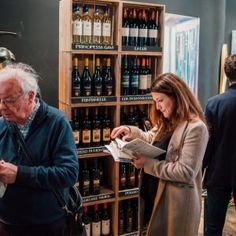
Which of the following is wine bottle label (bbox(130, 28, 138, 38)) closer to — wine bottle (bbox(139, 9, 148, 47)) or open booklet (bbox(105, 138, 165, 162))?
wine bottle (bbox(139, 9, 148, 47))

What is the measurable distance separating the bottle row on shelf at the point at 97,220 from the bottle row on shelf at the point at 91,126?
616 millimetres

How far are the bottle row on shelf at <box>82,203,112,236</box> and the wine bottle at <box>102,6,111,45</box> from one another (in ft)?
4.92

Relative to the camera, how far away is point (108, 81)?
3320 mm

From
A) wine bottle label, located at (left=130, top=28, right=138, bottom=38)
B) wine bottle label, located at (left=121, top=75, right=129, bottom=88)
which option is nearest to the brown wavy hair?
wine bottle label, located at (left=121, top=75, right=129, bottom=88)

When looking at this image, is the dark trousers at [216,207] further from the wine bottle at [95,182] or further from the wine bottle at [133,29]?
the wine bottle at [133,29]

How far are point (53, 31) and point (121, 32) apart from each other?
676 mm

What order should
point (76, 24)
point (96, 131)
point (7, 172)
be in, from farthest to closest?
point (96, 131) < point (76, 24) < point (7, 172)

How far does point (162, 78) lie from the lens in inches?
93.7

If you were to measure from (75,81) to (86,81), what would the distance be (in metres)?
0.10

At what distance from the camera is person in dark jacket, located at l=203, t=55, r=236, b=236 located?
285 cm

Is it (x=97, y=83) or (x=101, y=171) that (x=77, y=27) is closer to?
(x=97, y=83)


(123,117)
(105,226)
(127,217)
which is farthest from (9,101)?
(127,217)

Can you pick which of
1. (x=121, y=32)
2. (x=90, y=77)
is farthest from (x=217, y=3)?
(x=90, y=77)

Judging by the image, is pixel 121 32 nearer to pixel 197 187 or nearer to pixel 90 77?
pixel 90 77
